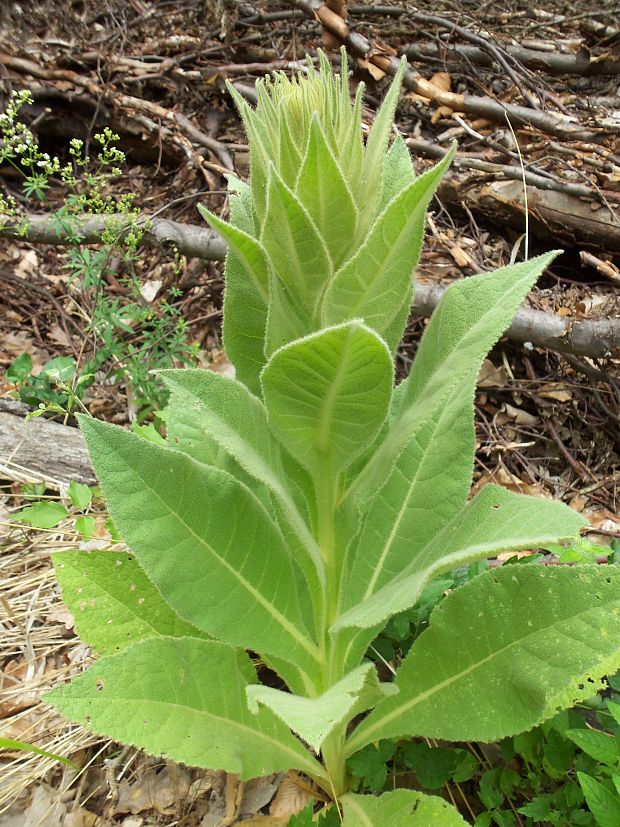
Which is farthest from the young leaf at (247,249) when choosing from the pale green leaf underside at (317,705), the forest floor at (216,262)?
the forest floor at (216,262)

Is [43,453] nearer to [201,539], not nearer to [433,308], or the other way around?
[201,539]

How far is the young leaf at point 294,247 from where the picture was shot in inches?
38.0

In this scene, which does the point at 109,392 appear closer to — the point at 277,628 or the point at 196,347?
the point at 196,347

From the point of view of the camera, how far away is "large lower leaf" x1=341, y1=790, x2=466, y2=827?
3.59 feet

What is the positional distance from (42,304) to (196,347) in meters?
1.42

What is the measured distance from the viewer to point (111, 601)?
56.4 inches

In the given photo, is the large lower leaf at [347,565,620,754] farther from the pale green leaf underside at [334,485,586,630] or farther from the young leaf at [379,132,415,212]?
the young leaf at [379,132,415,212]

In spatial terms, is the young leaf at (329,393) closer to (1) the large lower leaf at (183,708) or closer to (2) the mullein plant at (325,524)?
(2) the mullein plant at (325,524)

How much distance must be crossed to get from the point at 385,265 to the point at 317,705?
2.28 feet

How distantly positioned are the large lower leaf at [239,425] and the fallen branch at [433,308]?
1.67 meters

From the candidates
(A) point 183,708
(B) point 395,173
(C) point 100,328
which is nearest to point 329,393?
(B) point 395,173

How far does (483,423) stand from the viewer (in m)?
2.59

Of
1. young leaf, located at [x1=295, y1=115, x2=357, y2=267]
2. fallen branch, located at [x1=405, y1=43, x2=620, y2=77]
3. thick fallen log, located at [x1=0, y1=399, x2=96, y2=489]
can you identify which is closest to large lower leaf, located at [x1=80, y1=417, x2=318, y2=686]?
young leaf, located at [x1=295, y1=115, x2=357, y2=267]

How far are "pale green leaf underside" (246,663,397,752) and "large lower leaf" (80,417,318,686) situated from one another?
0.23m
